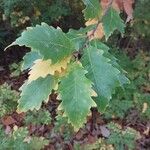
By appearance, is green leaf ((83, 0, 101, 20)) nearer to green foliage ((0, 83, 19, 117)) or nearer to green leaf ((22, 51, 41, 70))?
green leaf ((22, 51, 41, 70))

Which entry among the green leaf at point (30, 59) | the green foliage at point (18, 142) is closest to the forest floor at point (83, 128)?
the green foliage at point (18, 142)

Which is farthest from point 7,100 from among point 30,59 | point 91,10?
point 30,59

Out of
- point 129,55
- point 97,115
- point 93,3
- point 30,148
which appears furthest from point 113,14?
point 129,55

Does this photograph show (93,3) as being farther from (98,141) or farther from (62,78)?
(98,141)

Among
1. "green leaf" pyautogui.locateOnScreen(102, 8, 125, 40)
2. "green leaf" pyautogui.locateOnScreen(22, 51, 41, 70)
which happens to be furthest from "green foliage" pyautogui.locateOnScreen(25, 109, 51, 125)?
"green leaf" pyautogui.locateOnScreen(22, 51, 41, 70)

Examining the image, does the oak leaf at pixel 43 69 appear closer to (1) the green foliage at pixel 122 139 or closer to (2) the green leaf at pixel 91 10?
(2) the green leaf at pixel 91 10

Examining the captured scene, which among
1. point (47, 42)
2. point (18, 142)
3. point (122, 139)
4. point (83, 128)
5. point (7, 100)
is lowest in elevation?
point (83, 128)

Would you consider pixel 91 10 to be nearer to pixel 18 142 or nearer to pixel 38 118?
pixel 18 142
